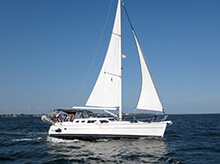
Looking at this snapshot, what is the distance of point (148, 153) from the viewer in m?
16.2

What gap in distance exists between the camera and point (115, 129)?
21.3 meters

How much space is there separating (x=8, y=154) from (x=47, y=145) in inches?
166

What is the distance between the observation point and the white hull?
2097 cm

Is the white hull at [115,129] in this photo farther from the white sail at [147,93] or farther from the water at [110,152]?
the white sail at [147,93]

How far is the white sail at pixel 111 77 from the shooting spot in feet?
76.0

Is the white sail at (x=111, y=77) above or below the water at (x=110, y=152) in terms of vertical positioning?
above

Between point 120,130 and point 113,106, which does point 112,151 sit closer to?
point 120,130

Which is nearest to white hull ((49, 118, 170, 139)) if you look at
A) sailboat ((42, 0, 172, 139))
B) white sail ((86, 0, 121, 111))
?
sailboat ((42, 0, 172, 139))

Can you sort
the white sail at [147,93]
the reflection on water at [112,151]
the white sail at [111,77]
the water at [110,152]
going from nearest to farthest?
the water at [110,152] → the reflection on water at [112,151] → the white sail at [147,93] → the white sail at [111,77]

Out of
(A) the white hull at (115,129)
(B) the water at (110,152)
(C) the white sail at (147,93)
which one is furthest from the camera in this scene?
(C) the white sail at (147,93)

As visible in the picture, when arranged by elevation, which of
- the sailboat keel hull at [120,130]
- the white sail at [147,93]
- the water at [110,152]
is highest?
the white sail at [147,93]

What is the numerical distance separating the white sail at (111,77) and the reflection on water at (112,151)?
4.78 m

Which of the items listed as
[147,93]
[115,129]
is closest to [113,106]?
[115,129]

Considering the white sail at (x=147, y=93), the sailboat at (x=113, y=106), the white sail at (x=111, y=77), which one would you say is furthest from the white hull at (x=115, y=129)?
the white sail at (x=111, y=77)
